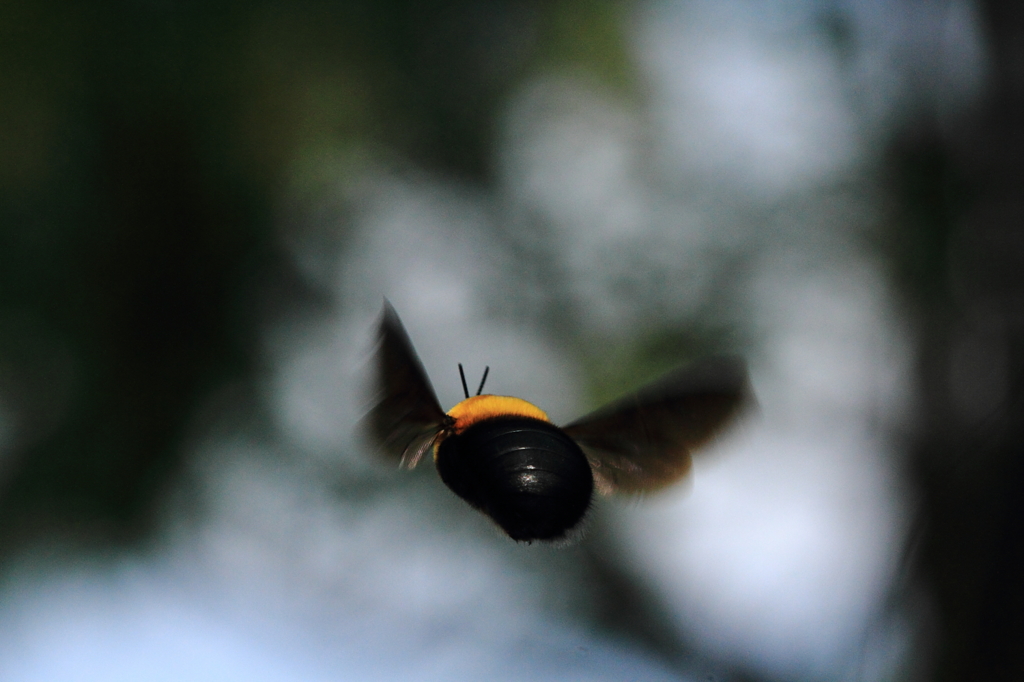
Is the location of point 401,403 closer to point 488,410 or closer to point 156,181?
point 488,410

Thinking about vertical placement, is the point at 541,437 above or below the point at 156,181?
below

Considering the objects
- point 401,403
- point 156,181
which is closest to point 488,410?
point 401,403

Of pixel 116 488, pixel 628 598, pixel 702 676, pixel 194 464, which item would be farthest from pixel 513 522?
pixel 116 488

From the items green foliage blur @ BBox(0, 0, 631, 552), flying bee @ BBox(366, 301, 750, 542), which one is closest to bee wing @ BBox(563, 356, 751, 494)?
flying bee @ BBox(366, 301, 750, 542)

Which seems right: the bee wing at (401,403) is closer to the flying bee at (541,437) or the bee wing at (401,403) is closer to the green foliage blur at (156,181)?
the flying bee at (541,437)

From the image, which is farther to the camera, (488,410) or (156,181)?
(156,181)

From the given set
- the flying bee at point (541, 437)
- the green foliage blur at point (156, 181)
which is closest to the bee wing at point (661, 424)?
the flying bee at point (541, 437)

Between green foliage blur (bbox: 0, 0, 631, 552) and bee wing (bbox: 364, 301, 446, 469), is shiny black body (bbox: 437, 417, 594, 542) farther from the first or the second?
green foliage blur (bbox: 0, 0, 631, 552)
